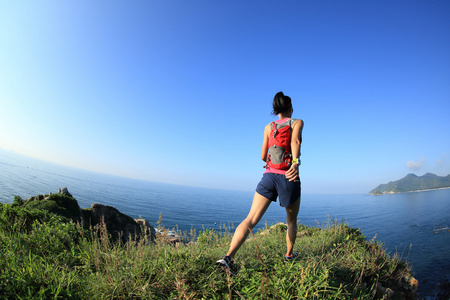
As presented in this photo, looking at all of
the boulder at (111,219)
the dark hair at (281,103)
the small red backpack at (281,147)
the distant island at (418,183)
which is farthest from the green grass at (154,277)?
the distant island at (418,183)

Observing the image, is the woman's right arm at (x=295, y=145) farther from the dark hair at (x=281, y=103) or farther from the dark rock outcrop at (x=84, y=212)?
the dark rock outcrop at (x=84, y=212)

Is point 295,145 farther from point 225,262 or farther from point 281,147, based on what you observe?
point 225,262

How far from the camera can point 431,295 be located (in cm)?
705

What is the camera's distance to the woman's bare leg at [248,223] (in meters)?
2.59

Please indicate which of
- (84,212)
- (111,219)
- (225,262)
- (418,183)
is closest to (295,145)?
(225,262)

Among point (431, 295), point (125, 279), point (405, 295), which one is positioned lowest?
point (431, 295)

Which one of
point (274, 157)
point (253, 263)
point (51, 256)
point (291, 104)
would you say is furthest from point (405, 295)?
point (51, 256)

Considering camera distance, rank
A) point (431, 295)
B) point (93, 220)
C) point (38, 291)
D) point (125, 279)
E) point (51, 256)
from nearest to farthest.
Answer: point (38, 291) → point (125, 279) → point (51, 256) → point (431, 295) → point (93, 220)

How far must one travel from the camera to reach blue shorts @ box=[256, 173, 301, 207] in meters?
2.84

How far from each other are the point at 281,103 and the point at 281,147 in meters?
0.76

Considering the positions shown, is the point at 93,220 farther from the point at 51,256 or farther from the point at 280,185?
the point at 280,185

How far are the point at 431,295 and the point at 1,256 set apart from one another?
12179mm

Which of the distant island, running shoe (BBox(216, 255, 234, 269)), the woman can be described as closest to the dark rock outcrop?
running shoe (BBox(216, 255, 234, 269))

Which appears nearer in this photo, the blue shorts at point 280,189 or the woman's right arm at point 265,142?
the blue shorts at point 280,189
